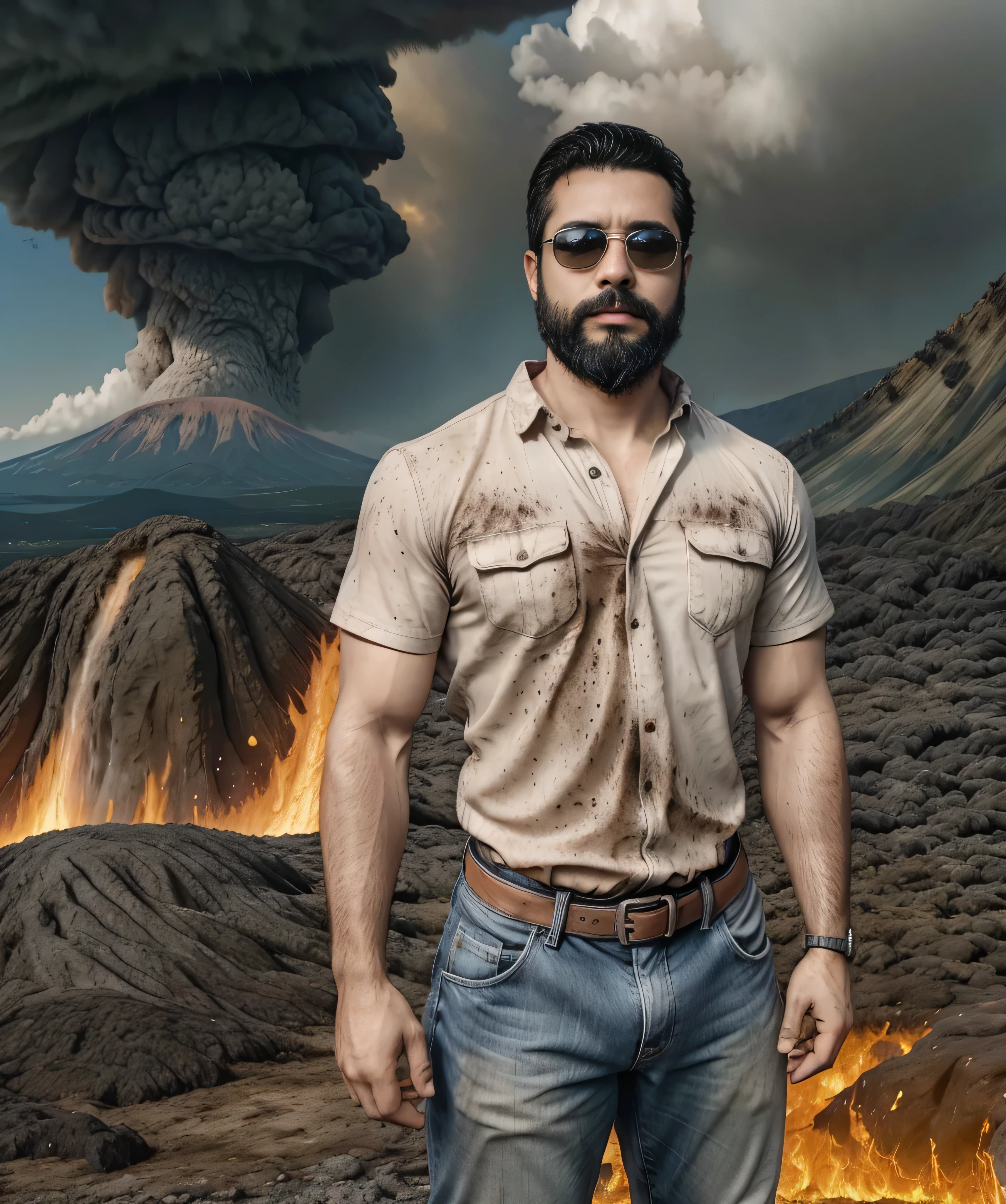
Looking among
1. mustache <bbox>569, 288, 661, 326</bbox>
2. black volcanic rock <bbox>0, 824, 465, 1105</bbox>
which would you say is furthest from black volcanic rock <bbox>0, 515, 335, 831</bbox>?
mustache <bbox>569, 288, 661, 326</bbox>

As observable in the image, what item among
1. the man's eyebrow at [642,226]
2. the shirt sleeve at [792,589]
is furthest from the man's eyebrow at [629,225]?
the shirt sleeve at [792,589]

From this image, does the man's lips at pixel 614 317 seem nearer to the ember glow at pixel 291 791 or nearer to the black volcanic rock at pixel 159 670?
the ember glow at pixel 291 791

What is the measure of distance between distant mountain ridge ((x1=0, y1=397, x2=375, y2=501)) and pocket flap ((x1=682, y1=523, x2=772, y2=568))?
14371 mm

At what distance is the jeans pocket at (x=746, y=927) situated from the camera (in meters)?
1.17

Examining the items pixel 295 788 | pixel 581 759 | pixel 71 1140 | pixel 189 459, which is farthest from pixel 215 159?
pixel 581 759

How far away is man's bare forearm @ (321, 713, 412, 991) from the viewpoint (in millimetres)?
1097

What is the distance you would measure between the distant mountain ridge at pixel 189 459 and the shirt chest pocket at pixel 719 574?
1438 centimetres

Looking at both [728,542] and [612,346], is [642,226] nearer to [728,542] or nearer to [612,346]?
[612,346]

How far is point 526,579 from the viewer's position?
1.11 metres

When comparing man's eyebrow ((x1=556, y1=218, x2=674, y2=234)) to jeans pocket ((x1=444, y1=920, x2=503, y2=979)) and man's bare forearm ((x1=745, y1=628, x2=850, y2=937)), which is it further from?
jeans pocket ((x1=444, y1=920, x2=503, y2=979))

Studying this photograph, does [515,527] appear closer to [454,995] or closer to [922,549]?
[454,995]

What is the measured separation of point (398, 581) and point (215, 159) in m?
17.7

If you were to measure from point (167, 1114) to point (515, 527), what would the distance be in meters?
2.77

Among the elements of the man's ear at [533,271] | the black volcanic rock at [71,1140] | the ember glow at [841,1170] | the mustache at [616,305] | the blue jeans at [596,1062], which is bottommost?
the black volcanic rock at [71,1140]
